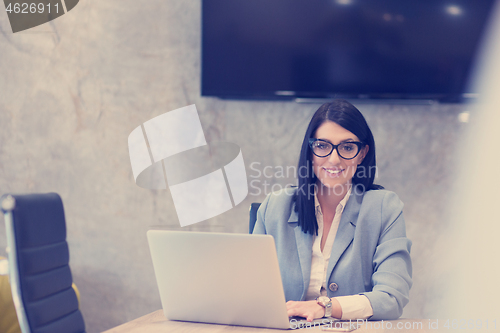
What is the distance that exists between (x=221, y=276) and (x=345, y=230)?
63 cm

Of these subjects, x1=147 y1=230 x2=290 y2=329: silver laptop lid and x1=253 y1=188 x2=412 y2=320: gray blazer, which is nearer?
x1=147 y1=230 x2=290 y2=329: silver laptop lid

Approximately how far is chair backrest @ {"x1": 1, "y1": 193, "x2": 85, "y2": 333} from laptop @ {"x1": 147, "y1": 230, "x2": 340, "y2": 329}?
521 mm

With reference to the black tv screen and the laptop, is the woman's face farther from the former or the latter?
the black tv screen

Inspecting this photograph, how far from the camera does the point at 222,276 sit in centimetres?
107

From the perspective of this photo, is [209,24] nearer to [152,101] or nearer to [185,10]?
[185,10]

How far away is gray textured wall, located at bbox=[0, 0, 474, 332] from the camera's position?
2.58 metres

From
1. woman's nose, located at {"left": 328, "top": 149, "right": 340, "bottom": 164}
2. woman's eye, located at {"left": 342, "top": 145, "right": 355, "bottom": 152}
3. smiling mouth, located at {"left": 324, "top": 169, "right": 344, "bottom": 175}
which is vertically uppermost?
woman's eye, located at {"left": 342, "top": 145, "right": 355, "bottom": 152}
